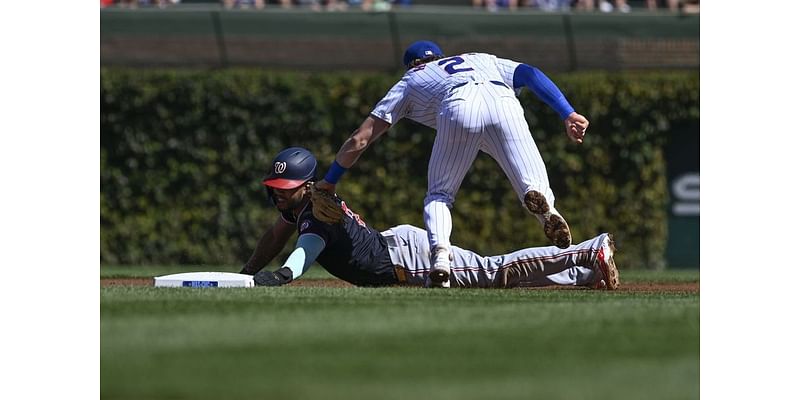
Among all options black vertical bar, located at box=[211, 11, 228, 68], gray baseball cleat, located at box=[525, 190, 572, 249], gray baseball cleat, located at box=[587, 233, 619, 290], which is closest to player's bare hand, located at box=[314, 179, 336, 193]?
A: gray baseball cleat, located at box=[525, 190, 572, 249]

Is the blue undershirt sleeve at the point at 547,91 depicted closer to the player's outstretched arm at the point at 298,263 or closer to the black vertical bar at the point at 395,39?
the player's outstretched arm at the point at 298,263

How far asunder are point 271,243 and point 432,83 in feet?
4.99

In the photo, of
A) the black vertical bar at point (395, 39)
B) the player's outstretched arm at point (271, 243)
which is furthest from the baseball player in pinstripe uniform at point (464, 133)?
the black vertical bar at point (395, 39)

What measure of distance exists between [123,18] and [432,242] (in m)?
8.65

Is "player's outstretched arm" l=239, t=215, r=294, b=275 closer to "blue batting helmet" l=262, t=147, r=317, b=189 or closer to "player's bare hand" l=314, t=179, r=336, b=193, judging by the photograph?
"blue batting helmet" l=262, t=147, r=317, b=189

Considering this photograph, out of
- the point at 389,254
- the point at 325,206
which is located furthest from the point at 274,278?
the point at 389,254

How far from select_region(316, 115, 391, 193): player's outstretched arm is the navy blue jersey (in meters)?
0.27

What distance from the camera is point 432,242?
739 centimetres

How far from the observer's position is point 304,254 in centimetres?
748

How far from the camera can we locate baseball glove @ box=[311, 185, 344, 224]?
298 inches

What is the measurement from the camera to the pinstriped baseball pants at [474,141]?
758cm

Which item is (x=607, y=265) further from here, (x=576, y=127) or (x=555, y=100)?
(x=555, y=100)

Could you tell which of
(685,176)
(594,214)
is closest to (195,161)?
(594,214)

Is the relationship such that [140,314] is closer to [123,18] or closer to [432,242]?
[432,242]
